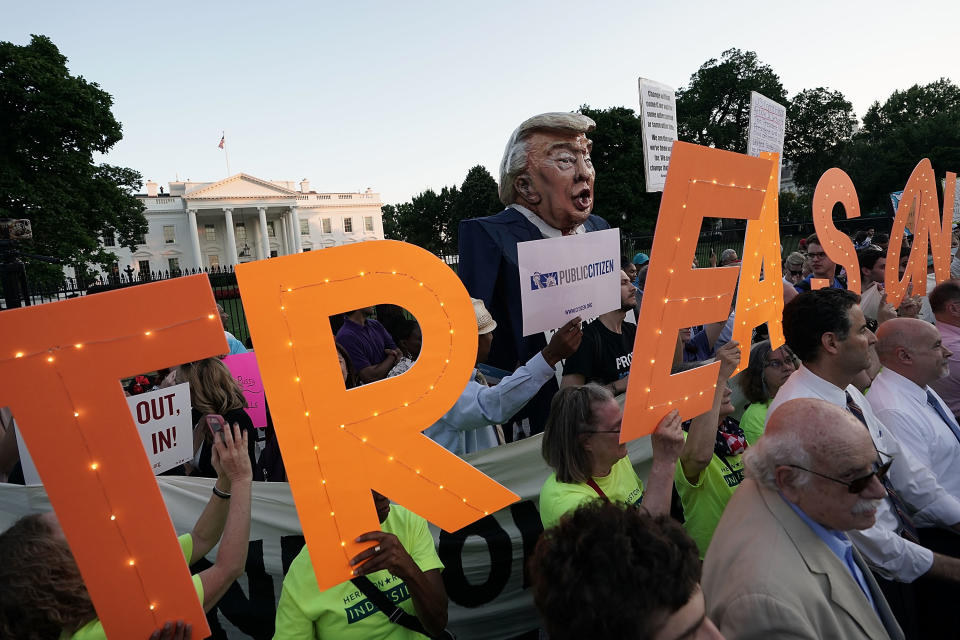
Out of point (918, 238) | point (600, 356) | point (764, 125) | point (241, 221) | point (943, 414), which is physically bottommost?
point (943, 414)

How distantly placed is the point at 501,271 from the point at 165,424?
209cm

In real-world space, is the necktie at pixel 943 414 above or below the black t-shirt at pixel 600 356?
below

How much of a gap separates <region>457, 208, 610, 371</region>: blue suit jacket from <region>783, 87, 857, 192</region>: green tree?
4581 centimetres

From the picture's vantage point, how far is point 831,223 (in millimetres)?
4855

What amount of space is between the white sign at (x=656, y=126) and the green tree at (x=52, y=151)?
21.2m

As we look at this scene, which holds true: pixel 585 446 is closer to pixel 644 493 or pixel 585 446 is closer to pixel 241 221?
pixel 644 493

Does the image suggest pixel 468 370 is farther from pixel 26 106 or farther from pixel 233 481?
pixel 26 106

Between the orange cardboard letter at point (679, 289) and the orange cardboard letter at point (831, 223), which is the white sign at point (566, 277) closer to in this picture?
the orange cardboard letter at point (679, 289)

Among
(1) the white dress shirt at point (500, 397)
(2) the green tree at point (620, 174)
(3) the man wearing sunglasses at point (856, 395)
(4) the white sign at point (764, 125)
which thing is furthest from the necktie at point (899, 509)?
(2) the green tree at point (620, 174)

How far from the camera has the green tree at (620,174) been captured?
3388cm

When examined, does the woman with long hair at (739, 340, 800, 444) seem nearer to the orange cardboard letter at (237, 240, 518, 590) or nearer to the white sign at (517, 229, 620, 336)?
the white sign at (517, 229, 620, 336)

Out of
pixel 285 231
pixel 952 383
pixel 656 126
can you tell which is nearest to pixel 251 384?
pixel 656 126

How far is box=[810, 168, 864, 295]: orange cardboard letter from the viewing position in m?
4.75

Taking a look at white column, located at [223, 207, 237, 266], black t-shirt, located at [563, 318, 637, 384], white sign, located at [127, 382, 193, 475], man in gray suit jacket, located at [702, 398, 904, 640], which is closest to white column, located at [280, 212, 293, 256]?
white column, located at [223, 207, 237, 266]
